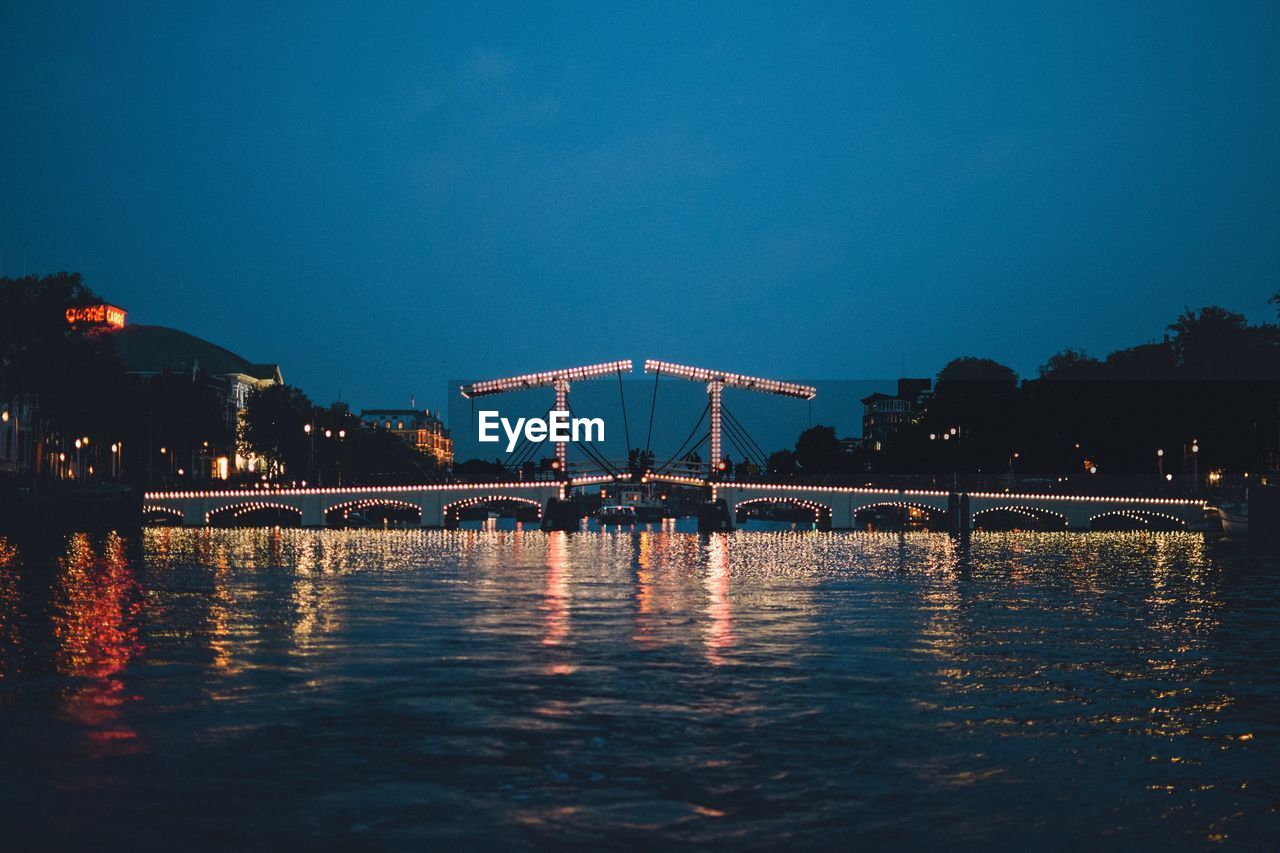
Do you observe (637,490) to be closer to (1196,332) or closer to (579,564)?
(1196,332)

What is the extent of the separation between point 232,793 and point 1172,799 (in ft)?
21.7

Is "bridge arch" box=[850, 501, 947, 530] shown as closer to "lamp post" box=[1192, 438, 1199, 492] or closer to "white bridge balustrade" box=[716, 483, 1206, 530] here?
"white bridge balustrade" box=[716, 483, 1206, 530]

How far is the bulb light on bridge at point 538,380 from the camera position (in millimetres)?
94188

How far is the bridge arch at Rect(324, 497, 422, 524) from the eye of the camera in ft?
340

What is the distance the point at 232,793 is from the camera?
30.2 feet

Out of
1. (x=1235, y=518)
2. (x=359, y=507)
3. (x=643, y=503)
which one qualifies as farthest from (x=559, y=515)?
(x=1235, y=518)

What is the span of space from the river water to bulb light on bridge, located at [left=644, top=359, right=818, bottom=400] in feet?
219

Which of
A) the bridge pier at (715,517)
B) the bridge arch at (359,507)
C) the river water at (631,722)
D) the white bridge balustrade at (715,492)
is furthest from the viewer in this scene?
the bridge arch at (359,507)

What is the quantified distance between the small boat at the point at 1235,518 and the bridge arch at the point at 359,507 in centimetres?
5951

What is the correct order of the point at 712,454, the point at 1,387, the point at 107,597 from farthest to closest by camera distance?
the point at 712,454 → the point at 1,387 → the point at 107,597

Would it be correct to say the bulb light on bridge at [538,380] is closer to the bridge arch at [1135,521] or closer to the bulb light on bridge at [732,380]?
the bulb light on bridge at [732,380]

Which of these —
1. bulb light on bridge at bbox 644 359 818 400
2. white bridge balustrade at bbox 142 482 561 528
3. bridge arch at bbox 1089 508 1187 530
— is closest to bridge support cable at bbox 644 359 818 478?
bulb light on bridge at bbox 644 359 818 400

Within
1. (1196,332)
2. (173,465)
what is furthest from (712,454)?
(173,465)

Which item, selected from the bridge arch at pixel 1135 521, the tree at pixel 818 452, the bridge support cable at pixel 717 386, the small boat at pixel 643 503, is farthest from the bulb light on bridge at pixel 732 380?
the tree at pixel 818 452
